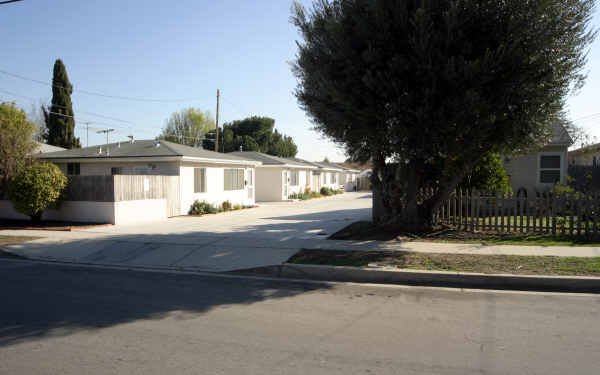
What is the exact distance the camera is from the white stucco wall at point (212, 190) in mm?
18406

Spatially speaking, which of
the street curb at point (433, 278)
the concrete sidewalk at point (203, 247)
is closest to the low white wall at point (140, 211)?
the concrete sidewalk at point (203, 247)

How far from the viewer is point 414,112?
8680 mm

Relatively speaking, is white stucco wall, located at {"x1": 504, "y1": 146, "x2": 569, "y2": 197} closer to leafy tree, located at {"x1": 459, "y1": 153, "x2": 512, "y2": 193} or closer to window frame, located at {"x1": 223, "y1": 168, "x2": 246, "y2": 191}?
leafy tree, located at {"x1": 459, "y1": 153, "x2": 512, "y2": 193}

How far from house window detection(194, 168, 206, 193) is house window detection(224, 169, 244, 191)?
2070 mm

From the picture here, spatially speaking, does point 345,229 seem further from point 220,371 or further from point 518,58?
point 220,371

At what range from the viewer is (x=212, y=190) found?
67.1 ft

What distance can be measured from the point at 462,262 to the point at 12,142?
1522 centimetres

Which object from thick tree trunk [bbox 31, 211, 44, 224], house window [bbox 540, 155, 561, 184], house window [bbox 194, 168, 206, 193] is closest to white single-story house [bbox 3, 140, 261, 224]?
house window [bbox 194, 168, 206, 193]

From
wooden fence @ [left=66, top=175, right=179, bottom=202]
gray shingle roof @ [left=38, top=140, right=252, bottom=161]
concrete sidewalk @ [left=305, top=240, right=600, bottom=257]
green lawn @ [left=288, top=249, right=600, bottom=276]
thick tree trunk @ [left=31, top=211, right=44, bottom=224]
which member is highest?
gray shingle roof @ [left=38, top=140, right=252, bottom=161]

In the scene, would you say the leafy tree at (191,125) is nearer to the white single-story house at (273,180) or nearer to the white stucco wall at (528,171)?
the white single-story house at (273,180)

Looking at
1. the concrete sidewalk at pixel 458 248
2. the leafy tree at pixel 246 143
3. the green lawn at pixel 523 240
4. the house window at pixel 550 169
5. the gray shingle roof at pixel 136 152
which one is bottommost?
the concrete sidewalk at pixel 458 248

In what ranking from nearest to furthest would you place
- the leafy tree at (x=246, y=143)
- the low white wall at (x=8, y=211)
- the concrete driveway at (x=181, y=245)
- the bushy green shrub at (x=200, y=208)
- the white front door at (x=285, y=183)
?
the concrete driveway at (x=181, y=245), the low white wall at (x=8, y=211), the bushy green shrub at (x=200, y=208), the white front door at (x=285, y=183), the leafy tree at (x=246, y=143)

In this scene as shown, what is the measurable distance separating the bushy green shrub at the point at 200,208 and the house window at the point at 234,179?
2.38 m

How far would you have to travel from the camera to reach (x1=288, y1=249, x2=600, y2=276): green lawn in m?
7.32
